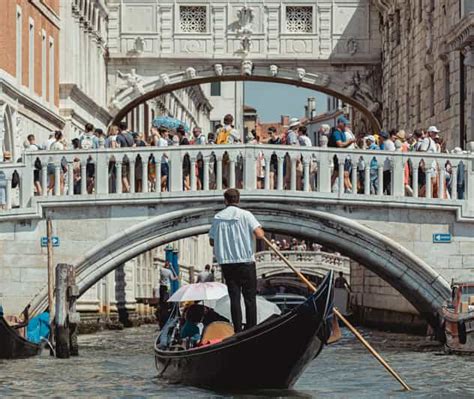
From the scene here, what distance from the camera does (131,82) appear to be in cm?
2941

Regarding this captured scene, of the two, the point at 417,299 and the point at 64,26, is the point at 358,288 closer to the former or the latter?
the point at 64,26

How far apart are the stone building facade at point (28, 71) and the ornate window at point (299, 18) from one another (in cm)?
416

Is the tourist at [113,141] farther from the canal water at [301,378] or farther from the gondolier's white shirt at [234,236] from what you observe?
the gondolier's white shirt at [234,236]

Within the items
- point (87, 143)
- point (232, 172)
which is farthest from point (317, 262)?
point (232, 172)

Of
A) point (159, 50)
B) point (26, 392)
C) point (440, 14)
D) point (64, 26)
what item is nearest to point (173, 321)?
point (26, 392)

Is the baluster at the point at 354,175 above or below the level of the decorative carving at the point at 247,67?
below

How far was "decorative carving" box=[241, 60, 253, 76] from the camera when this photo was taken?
29156 mm

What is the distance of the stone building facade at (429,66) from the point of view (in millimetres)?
23125

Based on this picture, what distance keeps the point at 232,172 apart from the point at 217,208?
0.40 metres

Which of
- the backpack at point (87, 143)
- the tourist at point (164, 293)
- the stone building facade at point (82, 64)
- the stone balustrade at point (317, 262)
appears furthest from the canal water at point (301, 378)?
the stone balustrade at point (317, 262)

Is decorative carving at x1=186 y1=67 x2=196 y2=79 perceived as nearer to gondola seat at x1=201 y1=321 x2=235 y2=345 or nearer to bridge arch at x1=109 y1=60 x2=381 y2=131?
bridge arch at x1=109 y1=60 x2=381 y2=131

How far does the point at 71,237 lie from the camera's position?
1944 centimetres

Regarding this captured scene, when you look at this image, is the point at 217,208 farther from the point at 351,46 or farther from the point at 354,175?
the point at 351,46

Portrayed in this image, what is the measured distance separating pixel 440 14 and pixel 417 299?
6.41 meters
